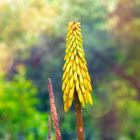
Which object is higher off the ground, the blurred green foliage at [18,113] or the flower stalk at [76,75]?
the blurred green foliage at [18,113]

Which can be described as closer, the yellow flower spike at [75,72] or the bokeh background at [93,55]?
the yellow flower spike at [75,72]

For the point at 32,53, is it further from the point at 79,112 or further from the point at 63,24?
the point at 79,112

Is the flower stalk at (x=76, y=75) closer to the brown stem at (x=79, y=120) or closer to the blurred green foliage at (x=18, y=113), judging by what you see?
the brown stem at (x=79, y=120)

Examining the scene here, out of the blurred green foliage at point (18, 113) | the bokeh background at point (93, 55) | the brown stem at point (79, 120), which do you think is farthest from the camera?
the bokeh background at point (93, 55)

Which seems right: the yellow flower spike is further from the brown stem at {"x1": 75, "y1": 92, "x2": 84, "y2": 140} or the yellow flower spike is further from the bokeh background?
the bokeh background

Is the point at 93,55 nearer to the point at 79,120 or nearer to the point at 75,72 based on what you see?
the point at 75,72

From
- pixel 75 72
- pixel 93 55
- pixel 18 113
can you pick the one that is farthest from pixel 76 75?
pixel 93 55

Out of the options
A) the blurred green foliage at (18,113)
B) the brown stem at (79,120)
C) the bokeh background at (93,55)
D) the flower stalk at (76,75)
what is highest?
the bokeh background at (93,55)

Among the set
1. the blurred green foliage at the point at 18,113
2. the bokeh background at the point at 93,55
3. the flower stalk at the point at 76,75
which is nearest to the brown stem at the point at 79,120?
the flower stalk at the point at 76,75
